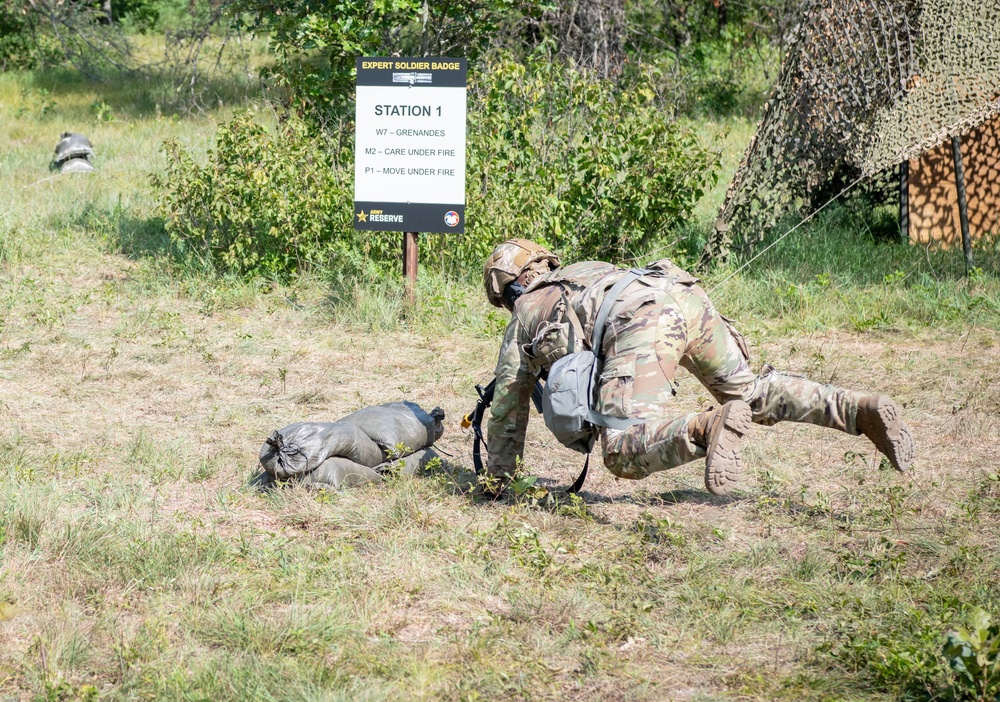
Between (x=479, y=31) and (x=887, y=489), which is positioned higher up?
(x=479, y=31)

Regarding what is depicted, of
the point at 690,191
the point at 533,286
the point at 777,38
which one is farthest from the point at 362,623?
the point at 777,38

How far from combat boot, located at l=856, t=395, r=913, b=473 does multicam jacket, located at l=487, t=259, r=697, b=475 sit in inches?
34.9

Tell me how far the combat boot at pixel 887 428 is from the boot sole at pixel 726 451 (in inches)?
30.9

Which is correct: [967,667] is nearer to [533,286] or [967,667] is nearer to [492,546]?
[492,546]

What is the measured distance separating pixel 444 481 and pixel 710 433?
1560 mm

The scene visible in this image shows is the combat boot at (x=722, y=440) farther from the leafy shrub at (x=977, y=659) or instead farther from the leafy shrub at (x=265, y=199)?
the leafy shrub at (x=265, y=199)

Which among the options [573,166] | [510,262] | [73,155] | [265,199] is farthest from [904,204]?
[73,155]

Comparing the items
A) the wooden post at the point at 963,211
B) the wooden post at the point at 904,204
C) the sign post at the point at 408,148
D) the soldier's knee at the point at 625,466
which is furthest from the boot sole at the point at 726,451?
the wooden post at the point at 904,204

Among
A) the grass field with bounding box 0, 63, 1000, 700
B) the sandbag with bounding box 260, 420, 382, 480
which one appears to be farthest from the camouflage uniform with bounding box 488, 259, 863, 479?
the sandbag with bounding box 260, 420, 382, 480

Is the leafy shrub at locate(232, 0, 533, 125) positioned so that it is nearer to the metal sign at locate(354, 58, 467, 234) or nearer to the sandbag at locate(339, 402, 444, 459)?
the metal sign at locate(354, 58, 467, 234)

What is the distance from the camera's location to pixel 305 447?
479 cm

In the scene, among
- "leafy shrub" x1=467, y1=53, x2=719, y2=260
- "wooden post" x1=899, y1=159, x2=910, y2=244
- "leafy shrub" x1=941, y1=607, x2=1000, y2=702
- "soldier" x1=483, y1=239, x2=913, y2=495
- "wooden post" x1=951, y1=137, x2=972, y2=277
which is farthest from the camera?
"wooden post" x1=899, y1=159, x2=910, y2=244

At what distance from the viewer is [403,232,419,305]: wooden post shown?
25.2ft

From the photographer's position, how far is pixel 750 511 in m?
4.74
